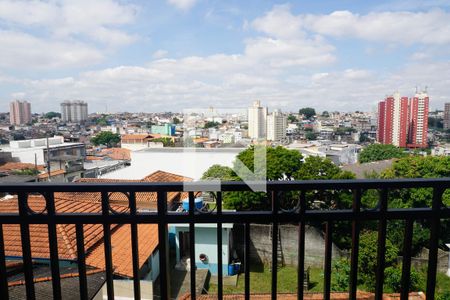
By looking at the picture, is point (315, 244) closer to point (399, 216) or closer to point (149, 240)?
point (149, 240)

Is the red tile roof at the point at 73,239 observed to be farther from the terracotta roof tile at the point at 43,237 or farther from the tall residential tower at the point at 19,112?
the tall residential tower at the point at 19,112

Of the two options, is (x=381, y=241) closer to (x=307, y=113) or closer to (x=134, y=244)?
(x=134, y=244)

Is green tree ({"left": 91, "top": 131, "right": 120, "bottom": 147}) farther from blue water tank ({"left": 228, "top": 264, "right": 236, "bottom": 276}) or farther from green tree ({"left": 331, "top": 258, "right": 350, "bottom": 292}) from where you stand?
green tree ({"left": 331, "top": 258, "right": 350, "bottom": 292})

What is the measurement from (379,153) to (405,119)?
543 inches

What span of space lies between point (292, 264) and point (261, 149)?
29.6 feet

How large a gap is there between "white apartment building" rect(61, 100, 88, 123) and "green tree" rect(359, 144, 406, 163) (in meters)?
32.9

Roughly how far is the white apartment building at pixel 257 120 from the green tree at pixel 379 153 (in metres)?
27.6

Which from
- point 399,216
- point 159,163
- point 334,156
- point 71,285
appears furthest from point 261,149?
point 334,156

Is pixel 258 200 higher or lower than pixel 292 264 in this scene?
higher

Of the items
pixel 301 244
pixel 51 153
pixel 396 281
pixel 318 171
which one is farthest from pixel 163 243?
pixel 51 153

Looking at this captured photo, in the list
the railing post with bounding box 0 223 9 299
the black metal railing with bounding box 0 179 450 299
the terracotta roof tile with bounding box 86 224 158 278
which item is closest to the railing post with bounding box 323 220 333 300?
the black metal railing with bounding box 0 179 450 299

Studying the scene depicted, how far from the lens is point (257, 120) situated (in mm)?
2199

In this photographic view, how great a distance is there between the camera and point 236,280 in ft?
28.8

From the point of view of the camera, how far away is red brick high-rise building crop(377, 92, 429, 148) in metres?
37.3
